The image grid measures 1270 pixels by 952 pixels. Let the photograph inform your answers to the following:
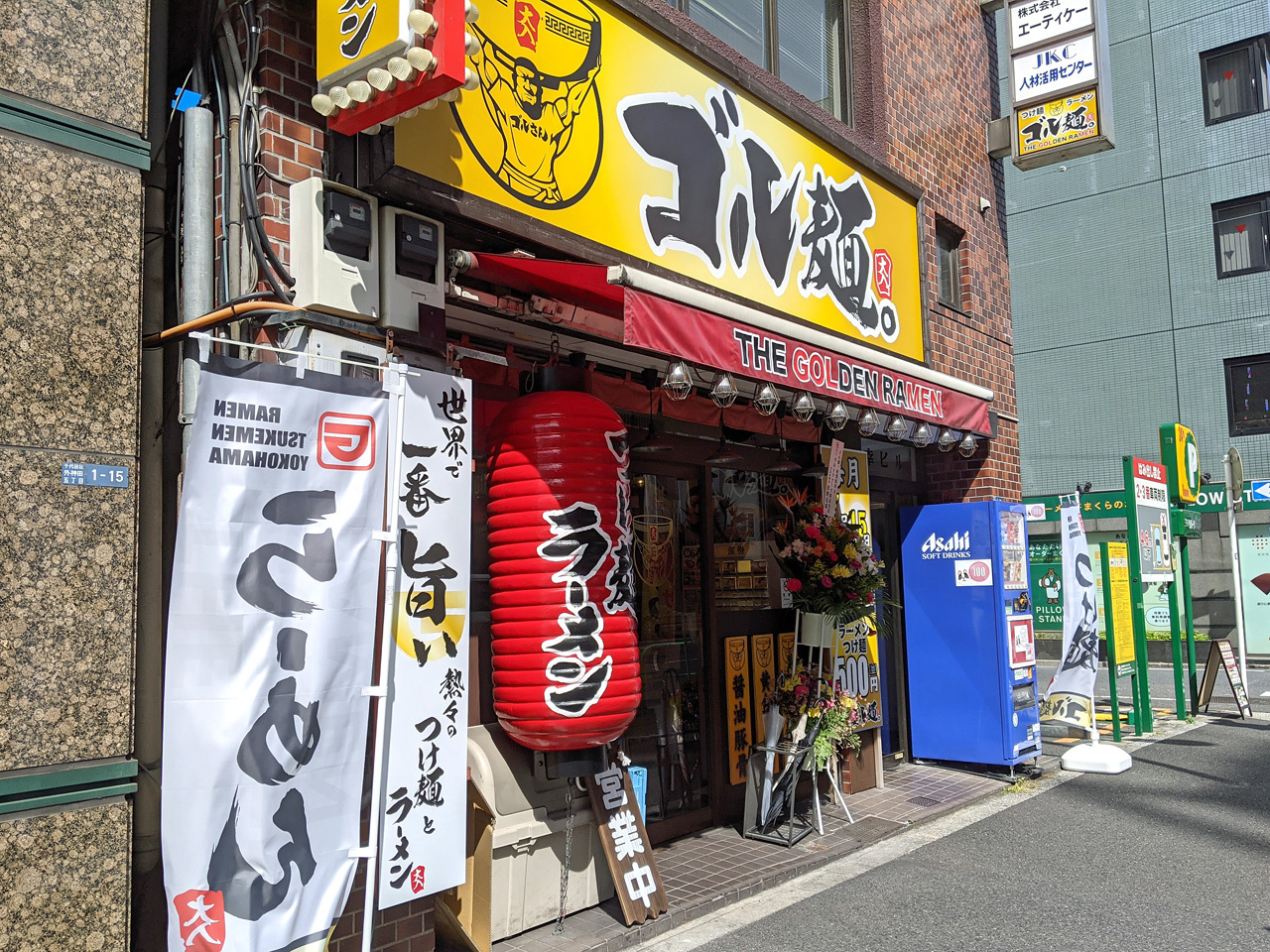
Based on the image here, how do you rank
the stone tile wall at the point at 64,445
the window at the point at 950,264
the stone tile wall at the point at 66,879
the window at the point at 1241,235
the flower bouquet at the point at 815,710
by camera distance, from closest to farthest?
the stone tile wall at the point at 66,879, the stone tile wall at the point at 64,445, the flower bouquet at the point at 815,710, the window at the point at 950,264, the window at the point at 1241,235

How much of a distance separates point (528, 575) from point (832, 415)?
122 inches

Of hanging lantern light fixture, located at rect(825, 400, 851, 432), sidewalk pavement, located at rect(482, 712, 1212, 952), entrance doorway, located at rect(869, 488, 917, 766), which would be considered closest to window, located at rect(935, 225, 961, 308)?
entrance doorway, located at rect(869, 488, 917, 766)

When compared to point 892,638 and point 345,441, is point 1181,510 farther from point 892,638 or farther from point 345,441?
point 345,441

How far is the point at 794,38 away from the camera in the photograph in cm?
892

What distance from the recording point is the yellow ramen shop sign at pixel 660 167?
203 inches

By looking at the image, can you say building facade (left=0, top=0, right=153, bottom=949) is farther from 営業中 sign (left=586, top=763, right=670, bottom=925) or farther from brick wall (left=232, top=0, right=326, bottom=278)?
営業中 sign (left=586, top=763, right=670, bottom=925)

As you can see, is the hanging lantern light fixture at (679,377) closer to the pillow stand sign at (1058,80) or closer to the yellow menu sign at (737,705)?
the yellow menu sign at (737,705)

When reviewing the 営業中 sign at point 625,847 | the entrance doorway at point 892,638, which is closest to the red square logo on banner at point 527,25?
the 営業中 sign at point 625,847

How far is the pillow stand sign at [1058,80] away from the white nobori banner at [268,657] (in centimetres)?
882

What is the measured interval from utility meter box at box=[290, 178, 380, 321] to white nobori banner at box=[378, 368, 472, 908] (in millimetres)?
458

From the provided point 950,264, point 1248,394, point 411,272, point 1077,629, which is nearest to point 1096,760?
point 1077,629

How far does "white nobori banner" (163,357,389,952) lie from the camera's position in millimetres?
3295

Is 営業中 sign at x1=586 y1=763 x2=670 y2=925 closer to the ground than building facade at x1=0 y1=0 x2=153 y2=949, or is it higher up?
closer to the ground

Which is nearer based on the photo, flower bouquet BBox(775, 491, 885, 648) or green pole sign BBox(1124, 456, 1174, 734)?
flower bouquet BBox(775, 491, 885, 648)
